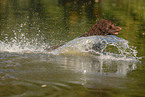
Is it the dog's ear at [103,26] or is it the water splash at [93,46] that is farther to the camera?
the dog's ear at [103,26]

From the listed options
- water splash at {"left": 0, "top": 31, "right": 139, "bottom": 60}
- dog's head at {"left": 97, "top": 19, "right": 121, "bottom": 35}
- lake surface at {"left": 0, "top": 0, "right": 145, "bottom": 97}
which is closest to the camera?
lake surface at {"left": 0, "top": 0, "right": 145, "bottom": 97}

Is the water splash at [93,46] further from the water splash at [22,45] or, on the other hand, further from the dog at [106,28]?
the water splash at [22,45]

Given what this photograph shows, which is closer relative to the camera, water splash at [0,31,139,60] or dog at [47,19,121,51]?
water splash at [0,31,139,60]

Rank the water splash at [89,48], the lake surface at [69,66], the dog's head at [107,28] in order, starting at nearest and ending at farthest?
the lake surface at [69,66] → the water splash at [89,48] → the dog's head at [107,28]

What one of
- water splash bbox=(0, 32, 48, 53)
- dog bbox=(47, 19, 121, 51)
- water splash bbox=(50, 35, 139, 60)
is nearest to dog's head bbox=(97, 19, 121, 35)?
dog bbox=(47, 19, 121, 51)

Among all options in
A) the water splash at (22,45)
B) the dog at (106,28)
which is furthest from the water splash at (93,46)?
the water splash at (22,45)

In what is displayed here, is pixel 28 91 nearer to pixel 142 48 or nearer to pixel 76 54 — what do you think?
pixel 76 54

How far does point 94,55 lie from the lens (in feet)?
24.5

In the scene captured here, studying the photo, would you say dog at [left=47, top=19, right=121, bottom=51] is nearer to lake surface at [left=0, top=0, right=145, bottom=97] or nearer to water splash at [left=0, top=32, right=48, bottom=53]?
lake surface at [left=0, top=0, right=145, bottom=97]

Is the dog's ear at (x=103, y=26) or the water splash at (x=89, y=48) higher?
the dog's ear at (x=103, y=26)

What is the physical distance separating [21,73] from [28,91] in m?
1.13

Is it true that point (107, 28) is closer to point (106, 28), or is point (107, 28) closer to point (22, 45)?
point (106, 28)

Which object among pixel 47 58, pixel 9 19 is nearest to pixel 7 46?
pixel 47 58

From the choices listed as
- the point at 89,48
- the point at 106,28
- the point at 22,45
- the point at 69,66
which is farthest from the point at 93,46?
the point at 22,45
